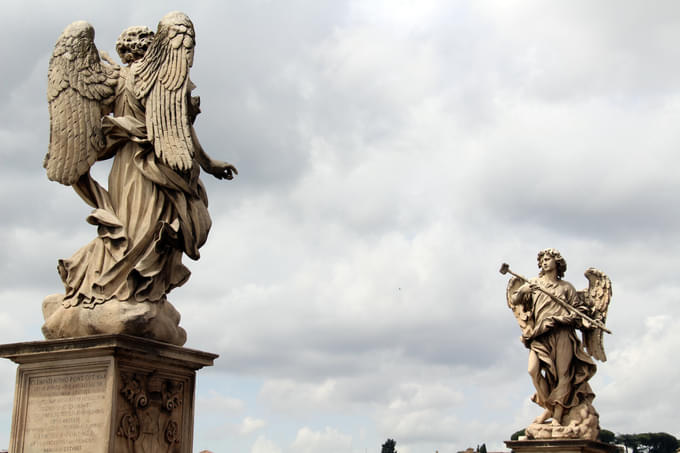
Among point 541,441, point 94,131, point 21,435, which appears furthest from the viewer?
point 541,441

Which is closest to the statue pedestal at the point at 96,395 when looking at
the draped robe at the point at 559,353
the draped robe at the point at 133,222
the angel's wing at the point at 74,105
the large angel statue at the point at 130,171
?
the large angel statue at the point at 130,171

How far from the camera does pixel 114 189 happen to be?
11.3 m

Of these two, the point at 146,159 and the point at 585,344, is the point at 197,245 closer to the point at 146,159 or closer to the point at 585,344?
the point at 146,159

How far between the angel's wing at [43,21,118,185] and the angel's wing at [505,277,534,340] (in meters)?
10.9

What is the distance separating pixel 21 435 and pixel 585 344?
11960 millimetres

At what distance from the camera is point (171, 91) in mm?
11094

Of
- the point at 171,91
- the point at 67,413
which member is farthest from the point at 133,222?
the point at 67,413

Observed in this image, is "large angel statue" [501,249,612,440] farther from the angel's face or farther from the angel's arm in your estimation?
the angel's arm

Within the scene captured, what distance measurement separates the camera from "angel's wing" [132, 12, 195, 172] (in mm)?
10984

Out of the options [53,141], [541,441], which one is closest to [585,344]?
[541,441]

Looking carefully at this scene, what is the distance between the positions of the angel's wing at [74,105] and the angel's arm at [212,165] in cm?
100

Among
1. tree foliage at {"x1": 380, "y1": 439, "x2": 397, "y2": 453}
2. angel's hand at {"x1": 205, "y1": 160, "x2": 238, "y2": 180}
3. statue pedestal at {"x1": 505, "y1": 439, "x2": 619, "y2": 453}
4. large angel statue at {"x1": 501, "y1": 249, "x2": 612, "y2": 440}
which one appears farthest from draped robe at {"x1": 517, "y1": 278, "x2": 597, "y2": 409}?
tree foliage at {"x1": 380, "y1": 439, "x2": 397, "y2": 453}

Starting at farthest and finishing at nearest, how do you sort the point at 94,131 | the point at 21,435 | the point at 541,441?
1. the point at 541,441
2. the point at 94,131
3. the point at 21,435

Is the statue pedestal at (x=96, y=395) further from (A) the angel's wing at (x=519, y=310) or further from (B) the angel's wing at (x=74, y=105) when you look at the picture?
(A) the angel's wing at (x=519, y=310)
